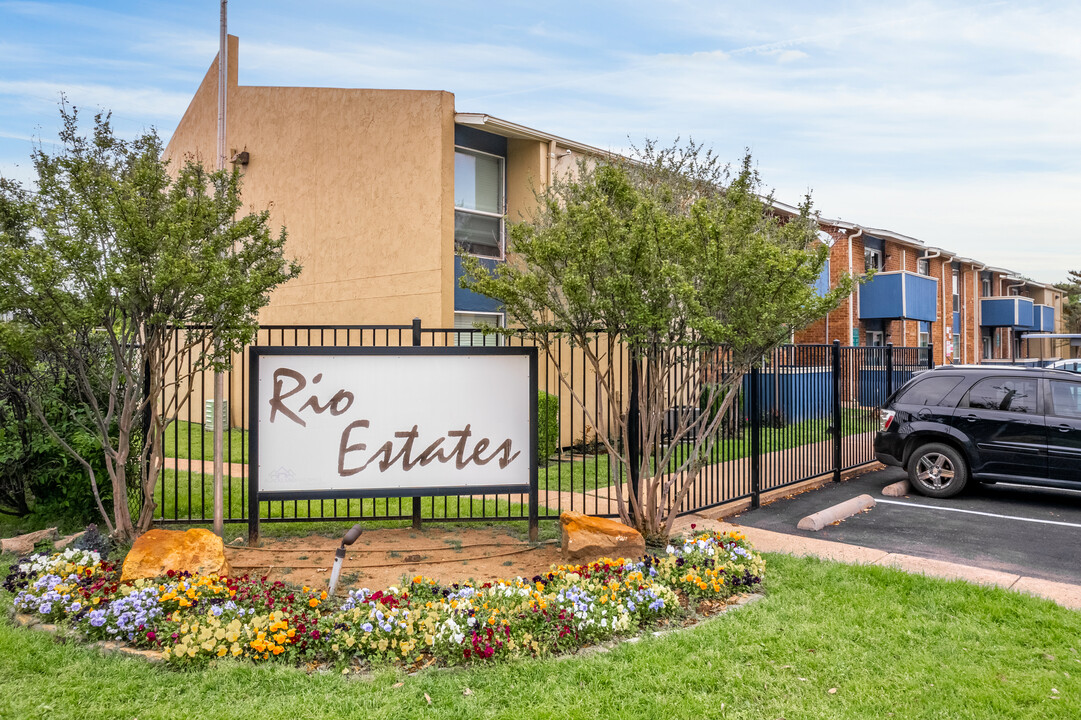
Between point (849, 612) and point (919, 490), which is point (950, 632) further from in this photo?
point (919, 490)

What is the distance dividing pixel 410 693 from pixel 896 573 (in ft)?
12.6

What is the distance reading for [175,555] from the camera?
16.8ft

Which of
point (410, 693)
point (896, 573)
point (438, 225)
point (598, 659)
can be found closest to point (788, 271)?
point (896, 573)

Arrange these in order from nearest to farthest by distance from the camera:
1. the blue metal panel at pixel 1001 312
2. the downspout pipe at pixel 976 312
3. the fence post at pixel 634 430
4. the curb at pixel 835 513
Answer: the fence post at pixel 634 430 < the curb at pixel 835 513 < the downspout pipe at pixel 976 312 < the blue metal panel at pixel 1001 312

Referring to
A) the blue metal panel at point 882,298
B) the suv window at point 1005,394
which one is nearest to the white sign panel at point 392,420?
the suv window at point 1005,394

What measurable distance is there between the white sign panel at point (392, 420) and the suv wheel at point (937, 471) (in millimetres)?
5575

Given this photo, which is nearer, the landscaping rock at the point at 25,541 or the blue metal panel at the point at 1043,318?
the landscaping rock at the point at 25,541

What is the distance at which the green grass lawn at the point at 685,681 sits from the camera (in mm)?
3529

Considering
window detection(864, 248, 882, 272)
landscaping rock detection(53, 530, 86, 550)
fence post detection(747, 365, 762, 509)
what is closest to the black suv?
fence post detection(747, 365, 762, 509)

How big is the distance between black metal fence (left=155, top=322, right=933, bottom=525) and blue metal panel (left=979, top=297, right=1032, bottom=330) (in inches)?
1027

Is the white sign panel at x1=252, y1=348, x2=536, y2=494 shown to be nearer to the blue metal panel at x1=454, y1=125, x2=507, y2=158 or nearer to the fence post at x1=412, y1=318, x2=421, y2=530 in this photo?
the fence post at x1=412, y1=318, x2=421, y2=530

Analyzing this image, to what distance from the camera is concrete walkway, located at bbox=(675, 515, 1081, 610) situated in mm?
5344

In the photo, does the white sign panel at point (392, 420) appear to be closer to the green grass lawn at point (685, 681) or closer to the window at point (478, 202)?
the green grass lawn at point (685, 681)

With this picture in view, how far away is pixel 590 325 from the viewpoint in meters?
6.30
